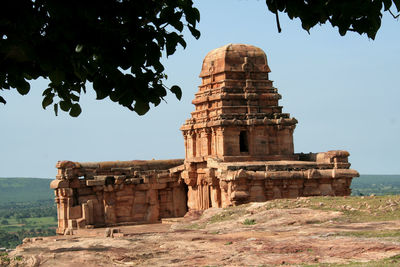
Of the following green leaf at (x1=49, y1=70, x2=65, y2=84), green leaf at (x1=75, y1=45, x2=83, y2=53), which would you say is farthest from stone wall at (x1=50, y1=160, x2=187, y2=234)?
green leaf at (x1=75, y1=45, x2=83, y2=53)

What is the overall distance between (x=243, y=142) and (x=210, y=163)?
9.52 ft

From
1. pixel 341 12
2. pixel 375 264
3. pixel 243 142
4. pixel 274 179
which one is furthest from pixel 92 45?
pixel 243 142

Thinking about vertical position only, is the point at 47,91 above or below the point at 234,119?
below

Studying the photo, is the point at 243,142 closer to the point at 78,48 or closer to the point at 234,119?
the point at 234,119

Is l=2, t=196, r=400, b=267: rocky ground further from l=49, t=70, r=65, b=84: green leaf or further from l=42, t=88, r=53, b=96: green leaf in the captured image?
l=49, t=70, r=65, b=84: green leaf

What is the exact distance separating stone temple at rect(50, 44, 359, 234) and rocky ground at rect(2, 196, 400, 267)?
6.65 m

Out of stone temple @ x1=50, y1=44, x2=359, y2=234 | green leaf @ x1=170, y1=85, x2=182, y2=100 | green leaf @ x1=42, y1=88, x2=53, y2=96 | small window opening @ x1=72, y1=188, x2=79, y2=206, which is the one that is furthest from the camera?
small window opening @ x1=72, y1=188, x2=79, y2=206

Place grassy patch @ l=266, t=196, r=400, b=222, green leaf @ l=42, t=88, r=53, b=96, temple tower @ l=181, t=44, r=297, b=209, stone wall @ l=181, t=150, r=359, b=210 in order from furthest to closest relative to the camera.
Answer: temple tower @ l=181, t=44, r=297, b=209 → stone wall @ l=181, t=150, r=359, b=210 → grassy patch @ l=266, t=196, r=400, b=222 → green leaf @ l=42, t=88, r=53, b=96

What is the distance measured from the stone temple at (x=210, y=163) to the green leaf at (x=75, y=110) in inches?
833

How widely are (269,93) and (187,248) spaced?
17.0m

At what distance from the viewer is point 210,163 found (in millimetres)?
29750

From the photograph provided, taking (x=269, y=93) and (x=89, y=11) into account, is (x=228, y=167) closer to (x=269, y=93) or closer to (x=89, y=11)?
(x=269, y=93)

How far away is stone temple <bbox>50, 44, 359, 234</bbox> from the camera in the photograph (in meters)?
29.7

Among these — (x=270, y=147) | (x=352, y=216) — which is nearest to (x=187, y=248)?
(x=352, y=216)
